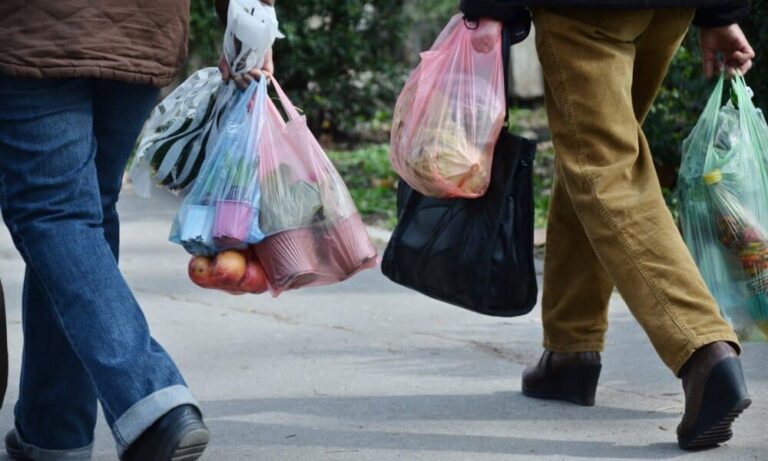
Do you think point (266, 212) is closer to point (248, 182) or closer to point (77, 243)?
point (248, 182)

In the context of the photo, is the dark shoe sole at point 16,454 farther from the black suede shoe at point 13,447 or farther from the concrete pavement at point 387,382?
the concrete pavement at point 387,382

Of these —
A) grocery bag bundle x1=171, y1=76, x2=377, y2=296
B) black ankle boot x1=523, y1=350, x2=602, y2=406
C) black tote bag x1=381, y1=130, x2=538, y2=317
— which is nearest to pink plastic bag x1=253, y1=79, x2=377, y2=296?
grocery bag bundle x1=171, y1=76, x2=377, y2=296

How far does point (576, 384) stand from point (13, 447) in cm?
146

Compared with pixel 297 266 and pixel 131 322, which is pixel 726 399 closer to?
pixel 297 266

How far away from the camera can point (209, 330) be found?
4.84 m

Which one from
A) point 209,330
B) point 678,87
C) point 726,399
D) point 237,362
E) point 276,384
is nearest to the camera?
point 726,399

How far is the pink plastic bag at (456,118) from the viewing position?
11.3 feet

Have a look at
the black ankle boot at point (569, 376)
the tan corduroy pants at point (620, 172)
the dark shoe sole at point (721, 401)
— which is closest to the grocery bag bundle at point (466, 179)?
the tan corduroy pants at point (620, 172)

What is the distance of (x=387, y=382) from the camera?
13.5 ft

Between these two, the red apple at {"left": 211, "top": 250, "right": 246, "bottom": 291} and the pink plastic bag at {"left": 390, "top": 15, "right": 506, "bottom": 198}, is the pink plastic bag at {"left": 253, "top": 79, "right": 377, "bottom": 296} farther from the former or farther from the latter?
the pink plastic bag at {"left": 390, "top": 15, "right": 506, "bottom": 198}

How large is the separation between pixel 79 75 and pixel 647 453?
1582 mm

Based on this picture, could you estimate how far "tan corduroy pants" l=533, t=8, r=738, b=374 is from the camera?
3277mm

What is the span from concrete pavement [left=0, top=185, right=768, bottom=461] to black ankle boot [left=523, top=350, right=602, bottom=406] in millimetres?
37

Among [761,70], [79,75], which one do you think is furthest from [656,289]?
[761,70]
